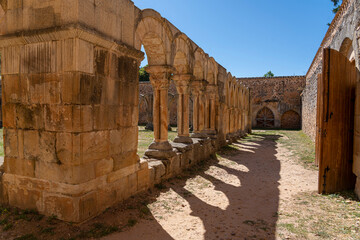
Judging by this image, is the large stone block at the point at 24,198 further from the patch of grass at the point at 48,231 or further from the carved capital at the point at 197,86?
the carved capital at the point at 197,86

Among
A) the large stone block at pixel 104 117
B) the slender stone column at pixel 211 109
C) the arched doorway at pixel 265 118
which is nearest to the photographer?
the large stone block at pixel 104 117

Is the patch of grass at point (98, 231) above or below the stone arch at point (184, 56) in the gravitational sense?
below

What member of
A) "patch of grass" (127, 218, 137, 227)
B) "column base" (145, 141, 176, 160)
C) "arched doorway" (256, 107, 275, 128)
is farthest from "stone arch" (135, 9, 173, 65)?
"arched doorway" (256, 107, 275, 128)

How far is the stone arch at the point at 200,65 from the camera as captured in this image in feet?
25.5

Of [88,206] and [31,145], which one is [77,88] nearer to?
[31,145]

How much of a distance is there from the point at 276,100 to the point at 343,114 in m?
21.4

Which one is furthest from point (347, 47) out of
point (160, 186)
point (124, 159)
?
point (124, 159)

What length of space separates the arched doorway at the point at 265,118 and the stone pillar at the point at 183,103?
2006cm

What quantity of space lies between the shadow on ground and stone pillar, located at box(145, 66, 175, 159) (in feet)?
2.26

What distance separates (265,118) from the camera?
25422 millimetres

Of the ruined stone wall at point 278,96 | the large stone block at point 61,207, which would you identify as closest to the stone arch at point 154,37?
the large stone block at point 61,207

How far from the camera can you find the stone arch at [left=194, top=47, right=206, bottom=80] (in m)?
7.77

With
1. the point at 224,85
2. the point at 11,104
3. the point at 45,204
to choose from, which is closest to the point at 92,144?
the point at 45,204

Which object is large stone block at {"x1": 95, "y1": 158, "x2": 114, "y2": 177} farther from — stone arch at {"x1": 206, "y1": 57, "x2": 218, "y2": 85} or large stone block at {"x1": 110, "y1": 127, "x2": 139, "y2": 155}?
stone arch at {"x1": 206, "y1": 57, "x2": 218, "y2": 85}
